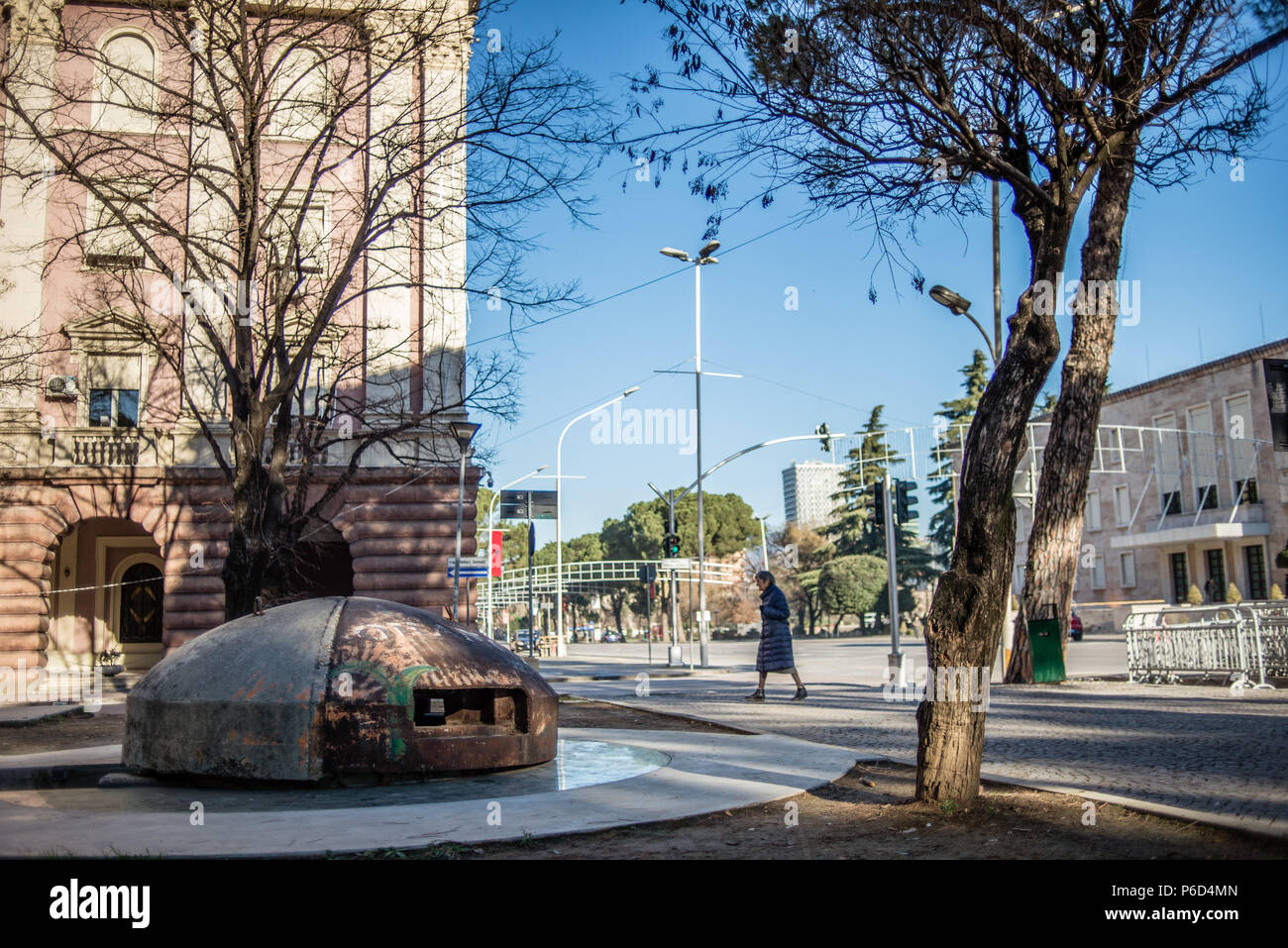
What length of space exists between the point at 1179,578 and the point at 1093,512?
21.2ft

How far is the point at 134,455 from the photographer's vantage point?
2350cm

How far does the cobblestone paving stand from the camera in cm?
672

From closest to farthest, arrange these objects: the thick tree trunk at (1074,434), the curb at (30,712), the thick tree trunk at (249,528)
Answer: the thick tree trunk at (249,528) < the curb at (30,712) < the thick tree trunk at (1074,434)

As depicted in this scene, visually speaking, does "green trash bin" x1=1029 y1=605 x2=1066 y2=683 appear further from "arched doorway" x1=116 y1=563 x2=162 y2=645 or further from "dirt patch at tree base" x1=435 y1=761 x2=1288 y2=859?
"arched doorway" x1=116 y1=563 x2=162 y2=645

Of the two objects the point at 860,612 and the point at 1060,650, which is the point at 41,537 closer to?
the point at 1060,650

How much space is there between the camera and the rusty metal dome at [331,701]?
22.8 ft

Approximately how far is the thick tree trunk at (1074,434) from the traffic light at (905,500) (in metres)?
6.32

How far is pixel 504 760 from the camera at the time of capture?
7.69 meters

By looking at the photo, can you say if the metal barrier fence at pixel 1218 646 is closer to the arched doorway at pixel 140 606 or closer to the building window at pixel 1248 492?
the arched doorway at pixel 140 606

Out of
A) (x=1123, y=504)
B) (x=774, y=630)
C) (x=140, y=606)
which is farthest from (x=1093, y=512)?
(x=140, y=606)

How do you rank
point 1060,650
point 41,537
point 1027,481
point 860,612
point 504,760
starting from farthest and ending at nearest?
point 860,612 → point 41,537 → point 1027,481 → point 1060,650 → point 504,760

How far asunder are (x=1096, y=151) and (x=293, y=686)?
6.47 metres

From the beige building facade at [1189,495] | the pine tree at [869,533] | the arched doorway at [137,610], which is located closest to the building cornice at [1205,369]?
the beige building facade at [1189,495]
